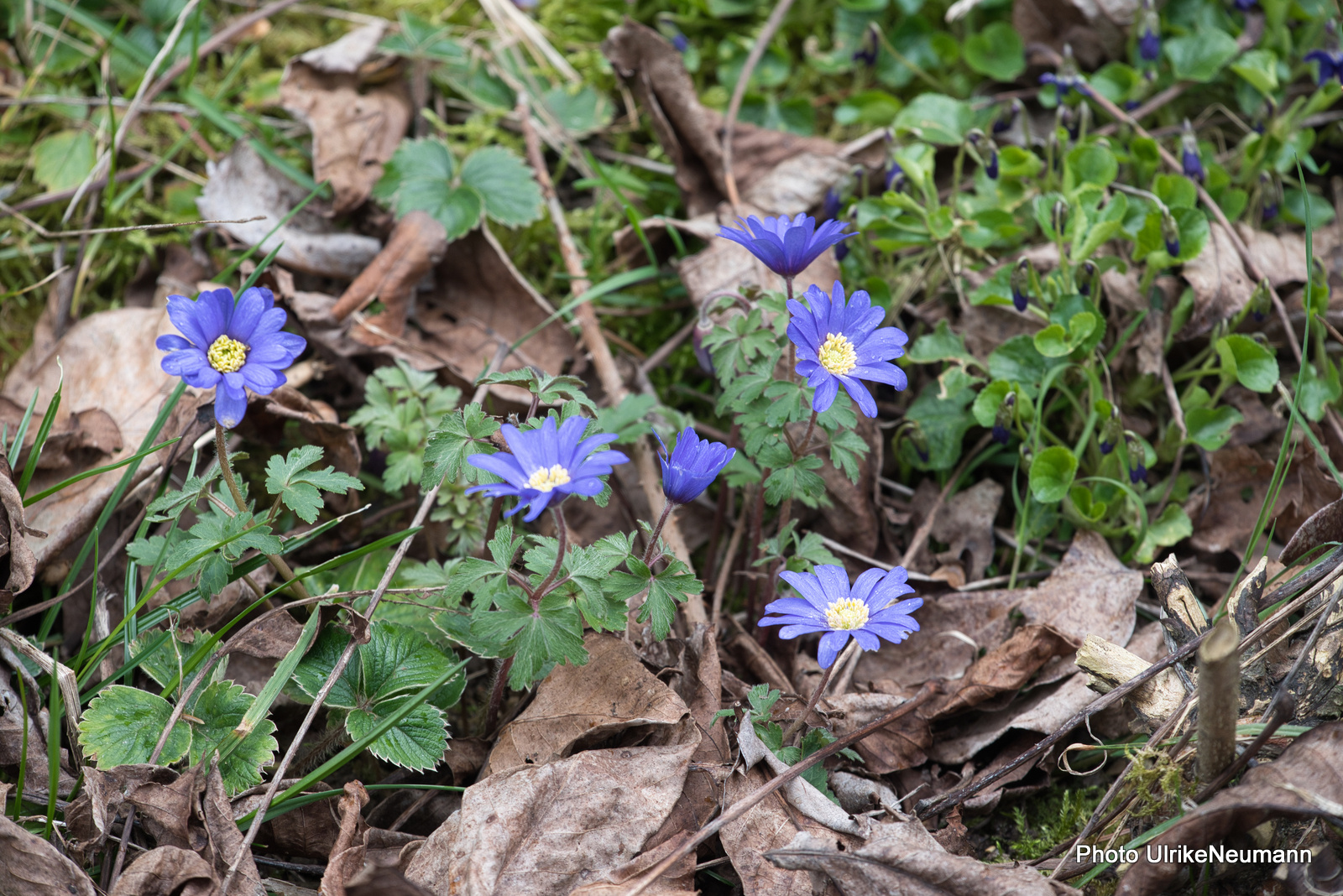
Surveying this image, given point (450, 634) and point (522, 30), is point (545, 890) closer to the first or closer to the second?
point (450, 634)

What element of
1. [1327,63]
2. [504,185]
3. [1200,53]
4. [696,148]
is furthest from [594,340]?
[1327,63]

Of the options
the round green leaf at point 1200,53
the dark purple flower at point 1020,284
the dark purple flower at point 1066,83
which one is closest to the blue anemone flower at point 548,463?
the dark purple flower at point 1020,284

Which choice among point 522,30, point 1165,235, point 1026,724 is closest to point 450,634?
point 1026,724

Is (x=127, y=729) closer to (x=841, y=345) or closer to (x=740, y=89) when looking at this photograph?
(x=841, y=345)

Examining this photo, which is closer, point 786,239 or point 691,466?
point 691,466

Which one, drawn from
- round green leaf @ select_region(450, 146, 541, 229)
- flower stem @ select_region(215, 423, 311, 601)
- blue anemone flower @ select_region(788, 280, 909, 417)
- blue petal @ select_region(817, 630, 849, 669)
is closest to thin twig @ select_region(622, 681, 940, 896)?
blue petal @ select_region(817, 630, 849, 669)

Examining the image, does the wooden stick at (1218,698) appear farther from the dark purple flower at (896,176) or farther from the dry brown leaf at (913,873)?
the dark purple flower at (896,176)

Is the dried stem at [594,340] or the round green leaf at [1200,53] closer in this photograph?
the dried stem at [594,340]
